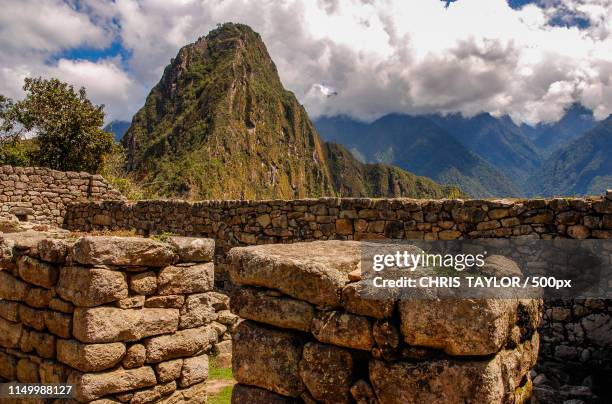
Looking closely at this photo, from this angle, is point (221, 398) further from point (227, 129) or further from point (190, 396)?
point (227, 129)

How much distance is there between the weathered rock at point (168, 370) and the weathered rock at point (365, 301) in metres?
2.84

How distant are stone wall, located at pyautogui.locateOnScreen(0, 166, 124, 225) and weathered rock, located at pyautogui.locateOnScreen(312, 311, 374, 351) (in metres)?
15.8

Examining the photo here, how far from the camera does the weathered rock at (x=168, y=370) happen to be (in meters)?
4.82

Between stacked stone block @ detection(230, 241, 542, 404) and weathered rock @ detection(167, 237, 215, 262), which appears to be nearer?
stacked stone block @ detection(230, 241, 542, 404)

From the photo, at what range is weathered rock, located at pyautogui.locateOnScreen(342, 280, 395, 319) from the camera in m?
2.66

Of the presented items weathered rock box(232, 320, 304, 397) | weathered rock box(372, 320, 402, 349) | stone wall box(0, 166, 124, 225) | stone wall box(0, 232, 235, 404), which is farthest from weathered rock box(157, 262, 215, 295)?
stone wall box(0, 166, 124, 225)

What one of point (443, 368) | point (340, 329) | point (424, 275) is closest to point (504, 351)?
point (443, 368)

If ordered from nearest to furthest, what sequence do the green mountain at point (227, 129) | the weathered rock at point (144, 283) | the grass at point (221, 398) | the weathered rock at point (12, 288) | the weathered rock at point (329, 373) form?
the weathered rock at point (329, 373), the weathered rock at point (144, 283), the weathered rock at point (12, 288), the grass at point (221, 398), the green mountain at point (227, 129)

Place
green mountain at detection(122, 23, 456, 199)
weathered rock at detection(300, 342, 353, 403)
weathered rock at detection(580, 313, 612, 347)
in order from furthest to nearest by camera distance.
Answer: green mountain at detection(122, 23, 456, 199) < weathered rock at detection(580, 313, 612, 347) < weathered rock at detection(300, 342, 353, 403)

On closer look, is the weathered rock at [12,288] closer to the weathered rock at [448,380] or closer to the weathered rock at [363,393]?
the weathered rock at [363,393]

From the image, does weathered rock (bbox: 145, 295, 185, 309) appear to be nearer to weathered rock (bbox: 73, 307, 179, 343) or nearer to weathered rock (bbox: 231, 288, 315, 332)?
weathered rock (bbox: 73, 307, 179, 343)

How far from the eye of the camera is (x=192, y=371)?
509 cm

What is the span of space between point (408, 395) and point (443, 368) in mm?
238

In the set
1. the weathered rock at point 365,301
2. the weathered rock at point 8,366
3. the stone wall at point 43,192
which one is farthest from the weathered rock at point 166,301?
the stone wall at point 43,192
